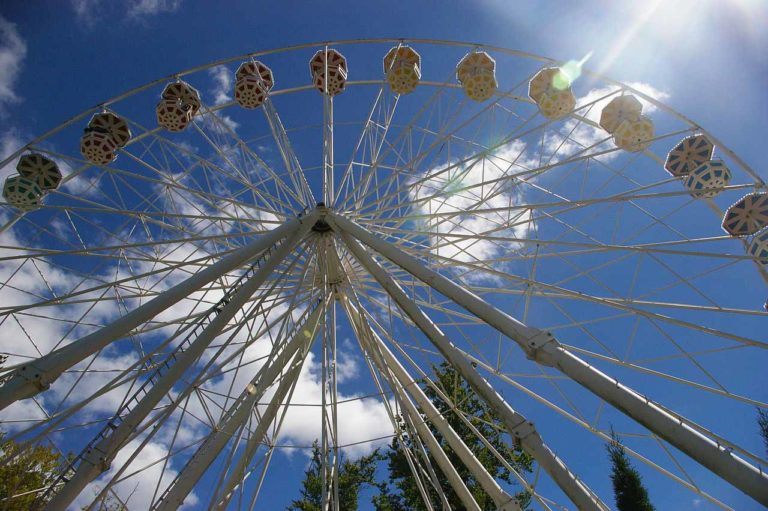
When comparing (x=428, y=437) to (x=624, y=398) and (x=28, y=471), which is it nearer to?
(x=624, y=398)

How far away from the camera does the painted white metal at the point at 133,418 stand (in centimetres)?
825

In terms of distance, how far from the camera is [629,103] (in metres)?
15.3

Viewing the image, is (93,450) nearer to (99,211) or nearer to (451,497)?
(99,211)

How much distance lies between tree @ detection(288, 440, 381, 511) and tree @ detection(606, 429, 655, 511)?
1996cm

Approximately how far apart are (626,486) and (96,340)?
11077 millimetres

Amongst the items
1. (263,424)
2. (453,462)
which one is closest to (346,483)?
(453,462)

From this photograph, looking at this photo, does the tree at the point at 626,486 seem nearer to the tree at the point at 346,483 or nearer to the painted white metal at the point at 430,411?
the painted white metal at the point at 430,411

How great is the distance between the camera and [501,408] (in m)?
8.49

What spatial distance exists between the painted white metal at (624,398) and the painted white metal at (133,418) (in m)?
4.13

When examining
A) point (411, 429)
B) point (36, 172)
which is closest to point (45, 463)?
point (36, 172)

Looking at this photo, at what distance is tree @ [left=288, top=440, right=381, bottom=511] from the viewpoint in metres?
29.2

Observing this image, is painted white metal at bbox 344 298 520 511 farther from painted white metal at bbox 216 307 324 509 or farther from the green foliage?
the green foliage

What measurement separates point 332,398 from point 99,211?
744 centimetres

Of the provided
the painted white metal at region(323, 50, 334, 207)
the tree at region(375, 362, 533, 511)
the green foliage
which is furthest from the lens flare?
the green foliage
